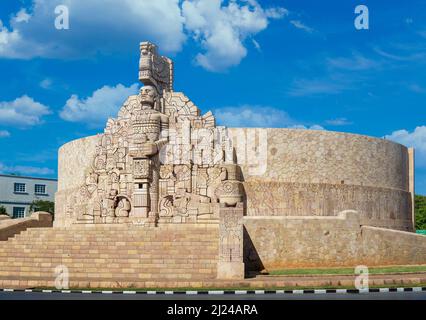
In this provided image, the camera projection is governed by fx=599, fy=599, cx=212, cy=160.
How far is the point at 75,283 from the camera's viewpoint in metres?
13.4

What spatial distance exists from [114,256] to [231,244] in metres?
3.60

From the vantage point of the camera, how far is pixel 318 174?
74.7 ft

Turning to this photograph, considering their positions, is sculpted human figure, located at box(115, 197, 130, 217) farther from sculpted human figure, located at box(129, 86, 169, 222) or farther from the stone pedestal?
the stone pedestal

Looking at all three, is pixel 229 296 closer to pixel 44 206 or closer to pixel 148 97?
pixel 148 97

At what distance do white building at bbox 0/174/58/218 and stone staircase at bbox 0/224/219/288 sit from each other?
28.0 m

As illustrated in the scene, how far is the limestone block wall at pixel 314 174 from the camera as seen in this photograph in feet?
71.7

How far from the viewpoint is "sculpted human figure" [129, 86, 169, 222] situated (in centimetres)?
2041

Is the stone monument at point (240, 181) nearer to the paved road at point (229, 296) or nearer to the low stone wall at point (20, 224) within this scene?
the low stone wall at point (20, 224)

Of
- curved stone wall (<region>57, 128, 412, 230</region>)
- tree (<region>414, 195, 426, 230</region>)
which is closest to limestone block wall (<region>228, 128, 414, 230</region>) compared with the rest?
curved stone wall (<region>57, 128, 412, 230</region>)

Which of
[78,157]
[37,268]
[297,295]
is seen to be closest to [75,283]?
[37,268]

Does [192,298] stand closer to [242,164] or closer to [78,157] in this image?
[242,164]

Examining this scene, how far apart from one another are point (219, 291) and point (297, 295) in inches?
60.0

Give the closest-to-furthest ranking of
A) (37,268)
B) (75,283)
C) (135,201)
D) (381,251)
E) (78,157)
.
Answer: (75,283)
(37,268)
(381,251)
(135,201)
(78,157)
